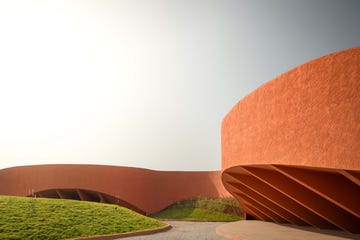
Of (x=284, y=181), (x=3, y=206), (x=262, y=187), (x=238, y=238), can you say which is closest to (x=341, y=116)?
(x=284, y=181)

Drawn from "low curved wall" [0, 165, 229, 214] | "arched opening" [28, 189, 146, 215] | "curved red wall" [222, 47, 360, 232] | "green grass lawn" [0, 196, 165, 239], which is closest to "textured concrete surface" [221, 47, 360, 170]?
"curved red wall" [222, 47, 360, 232]

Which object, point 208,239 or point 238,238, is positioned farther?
point 208,239

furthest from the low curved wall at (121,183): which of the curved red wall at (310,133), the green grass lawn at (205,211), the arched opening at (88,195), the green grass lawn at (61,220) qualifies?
the curved red wall at (310,133)

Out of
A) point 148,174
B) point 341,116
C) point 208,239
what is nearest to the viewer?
point 341,116

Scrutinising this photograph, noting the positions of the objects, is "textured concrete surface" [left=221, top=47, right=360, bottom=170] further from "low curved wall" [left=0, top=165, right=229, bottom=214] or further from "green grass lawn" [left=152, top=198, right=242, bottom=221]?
"low curved wall" [left=0, top=165, right=229, bottom=214]

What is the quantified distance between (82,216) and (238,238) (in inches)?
354

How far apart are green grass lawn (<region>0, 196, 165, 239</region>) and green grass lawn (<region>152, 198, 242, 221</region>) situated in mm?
8609

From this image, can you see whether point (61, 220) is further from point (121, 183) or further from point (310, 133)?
point (121, 183)

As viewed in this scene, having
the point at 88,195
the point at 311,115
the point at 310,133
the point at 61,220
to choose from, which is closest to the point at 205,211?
the point at 88,195

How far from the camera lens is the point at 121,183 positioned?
3216 cm

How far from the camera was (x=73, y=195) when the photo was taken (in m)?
35.1

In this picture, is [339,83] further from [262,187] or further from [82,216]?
[82,216]

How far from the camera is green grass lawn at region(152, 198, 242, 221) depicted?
28344 mm

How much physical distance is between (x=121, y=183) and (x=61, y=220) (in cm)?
1519
